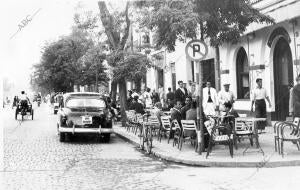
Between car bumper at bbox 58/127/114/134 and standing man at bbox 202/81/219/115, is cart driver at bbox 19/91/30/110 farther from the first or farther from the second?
standing man at bbox 202/81/219/115

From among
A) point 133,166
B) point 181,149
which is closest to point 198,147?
point 181,149

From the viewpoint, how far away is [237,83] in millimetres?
22844

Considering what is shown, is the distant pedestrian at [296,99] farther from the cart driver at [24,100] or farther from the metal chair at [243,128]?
the cart driver at [24,100]

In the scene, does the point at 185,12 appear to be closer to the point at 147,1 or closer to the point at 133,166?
the point at 147,1

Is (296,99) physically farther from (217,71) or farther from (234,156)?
(217,71)

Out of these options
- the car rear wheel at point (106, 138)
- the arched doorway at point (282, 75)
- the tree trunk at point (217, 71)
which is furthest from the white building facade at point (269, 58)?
the car rear wheel at point (106, 138)

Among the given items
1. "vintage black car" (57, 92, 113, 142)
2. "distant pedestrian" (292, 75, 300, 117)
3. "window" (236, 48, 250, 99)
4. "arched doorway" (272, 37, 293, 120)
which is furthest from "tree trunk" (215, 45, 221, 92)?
"distant pedestrian" (292, 75, 300, 117)

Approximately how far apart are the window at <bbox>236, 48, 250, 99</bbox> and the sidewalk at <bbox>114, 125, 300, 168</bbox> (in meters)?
7.72

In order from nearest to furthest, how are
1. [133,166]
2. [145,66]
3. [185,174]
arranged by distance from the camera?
[185,174]
[133,166]
[145,66]

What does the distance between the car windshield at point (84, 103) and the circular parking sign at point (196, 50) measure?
19.6ft

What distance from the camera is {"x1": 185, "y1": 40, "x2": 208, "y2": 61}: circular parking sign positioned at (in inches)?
477

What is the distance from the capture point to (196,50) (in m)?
12.1

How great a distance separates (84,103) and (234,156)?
23.1 ft

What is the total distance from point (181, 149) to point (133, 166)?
2.43 meters
